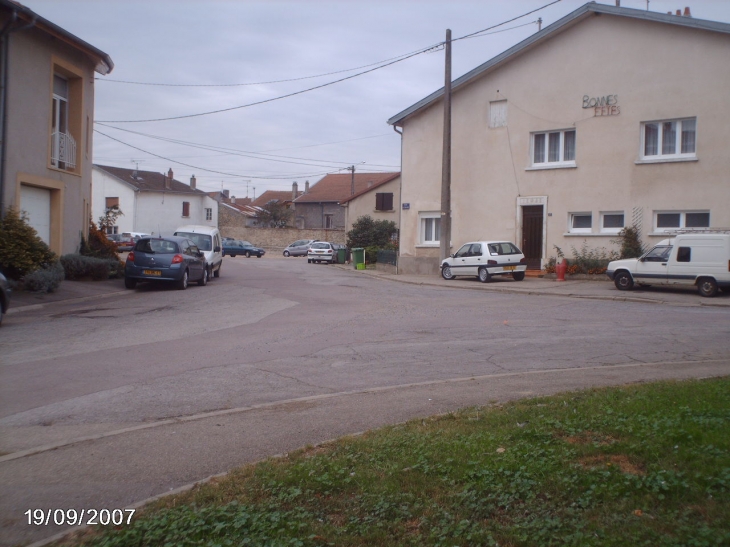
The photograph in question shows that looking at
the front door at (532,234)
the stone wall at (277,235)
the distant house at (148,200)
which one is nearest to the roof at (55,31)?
the front door at (532,234)

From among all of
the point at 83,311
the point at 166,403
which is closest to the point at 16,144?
the point at 83,311

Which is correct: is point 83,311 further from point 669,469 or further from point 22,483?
point 669,469

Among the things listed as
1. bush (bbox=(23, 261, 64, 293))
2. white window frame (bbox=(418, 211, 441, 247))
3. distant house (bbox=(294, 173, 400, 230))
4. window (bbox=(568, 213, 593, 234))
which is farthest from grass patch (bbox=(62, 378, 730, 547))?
distant house (bbox=(294, 173, 400, 230))

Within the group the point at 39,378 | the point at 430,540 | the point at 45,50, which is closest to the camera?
the point at 430,540

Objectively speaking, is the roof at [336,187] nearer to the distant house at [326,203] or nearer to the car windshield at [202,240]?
the distant house at [326,203]

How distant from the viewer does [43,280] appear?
696 inches

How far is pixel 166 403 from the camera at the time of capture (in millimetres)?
7887

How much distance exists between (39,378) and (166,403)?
231 centimetres

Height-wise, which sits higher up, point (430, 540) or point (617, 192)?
point (617, 192)

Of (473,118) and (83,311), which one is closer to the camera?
(83,311)

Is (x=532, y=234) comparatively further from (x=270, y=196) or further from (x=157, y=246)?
(x=270, y=196)

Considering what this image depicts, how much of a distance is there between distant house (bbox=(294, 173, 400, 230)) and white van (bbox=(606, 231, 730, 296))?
56.4 meters

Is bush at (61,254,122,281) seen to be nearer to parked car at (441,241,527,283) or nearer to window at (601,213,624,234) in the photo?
parked car at (441,241,527,283)

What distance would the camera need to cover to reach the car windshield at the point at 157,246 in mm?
21094
